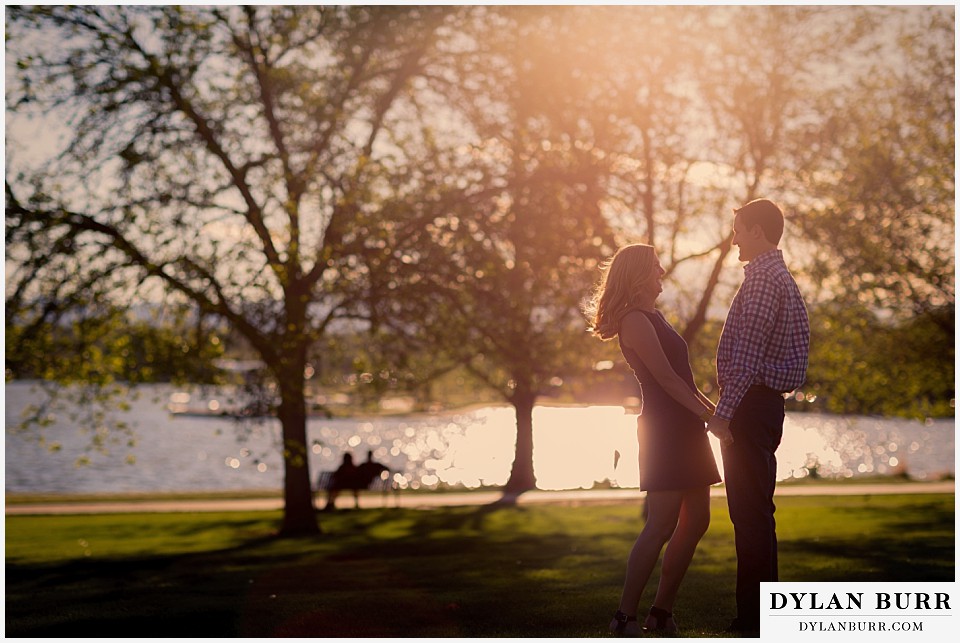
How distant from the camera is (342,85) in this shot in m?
15.5

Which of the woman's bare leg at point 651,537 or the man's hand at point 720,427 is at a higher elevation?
the man's hand at point 720,427

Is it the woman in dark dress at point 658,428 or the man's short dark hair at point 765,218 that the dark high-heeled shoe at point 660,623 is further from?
the man's short dark hair at point 765,218

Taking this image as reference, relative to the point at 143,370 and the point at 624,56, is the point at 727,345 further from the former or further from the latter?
the point at 143,370

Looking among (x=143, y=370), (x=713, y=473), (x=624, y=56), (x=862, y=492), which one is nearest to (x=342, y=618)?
(x=713, y=473)

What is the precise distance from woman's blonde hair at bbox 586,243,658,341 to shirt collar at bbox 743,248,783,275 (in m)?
0.50

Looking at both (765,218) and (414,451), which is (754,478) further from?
(414,451)

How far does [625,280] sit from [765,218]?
0.82m

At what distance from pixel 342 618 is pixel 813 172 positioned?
11.0 meters

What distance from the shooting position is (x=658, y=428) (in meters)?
5.68

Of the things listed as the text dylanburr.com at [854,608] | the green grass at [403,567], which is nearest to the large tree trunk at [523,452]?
the green grass at [403,567]

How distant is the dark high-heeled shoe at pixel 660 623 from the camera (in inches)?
234

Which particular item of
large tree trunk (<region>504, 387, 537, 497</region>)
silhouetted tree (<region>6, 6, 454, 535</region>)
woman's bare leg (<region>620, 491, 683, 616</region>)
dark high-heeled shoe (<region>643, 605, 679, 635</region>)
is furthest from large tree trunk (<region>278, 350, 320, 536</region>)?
large tree trunk (<region>504, 387, 537, 497</region>)

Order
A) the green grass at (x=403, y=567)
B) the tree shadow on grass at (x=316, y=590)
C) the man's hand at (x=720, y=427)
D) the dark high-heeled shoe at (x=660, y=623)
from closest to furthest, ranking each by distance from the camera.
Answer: the man's hand at (x=720, y=427), the dark high-heeled shoe at (x=660, y=623), the tree shadow on grass at (x=316, y=590), the green grass at (x=403, y=567)

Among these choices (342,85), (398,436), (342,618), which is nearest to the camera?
(342,618)
